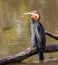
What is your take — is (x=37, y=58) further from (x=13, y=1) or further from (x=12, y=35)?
(x=13, y=1)

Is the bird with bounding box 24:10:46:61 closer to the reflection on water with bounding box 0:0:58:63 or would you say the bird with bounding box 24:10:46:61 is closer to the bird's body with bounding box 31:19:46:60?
the bird's body with bounding box 31:19:46:60

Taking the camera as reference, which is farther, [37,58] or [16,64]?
[37,58]

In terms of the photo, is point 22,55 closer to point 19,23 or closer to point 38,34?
point 38,34

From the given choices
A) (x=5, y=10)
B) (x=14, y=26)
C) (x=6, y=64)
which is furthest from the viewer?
(x=5, y=10)

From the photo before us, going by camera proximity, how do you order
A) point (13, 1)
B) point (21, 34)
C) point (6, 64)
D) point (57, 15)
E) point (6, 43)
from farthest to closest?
point (13, 1) → point (57, 15) → point (21, 34) → point (6, 43) → point (6, 64)

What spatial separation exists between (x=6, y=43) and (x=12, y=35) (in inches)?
28.2

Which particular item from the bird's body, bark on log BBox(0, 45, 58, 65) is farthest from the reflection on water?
bark on log BBox(0, 45, 58, 65)

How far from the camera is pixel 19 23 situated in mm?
13305

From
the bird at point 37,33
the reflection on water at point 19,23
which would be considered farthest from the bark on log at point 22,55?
the reflection on water at point 19,23

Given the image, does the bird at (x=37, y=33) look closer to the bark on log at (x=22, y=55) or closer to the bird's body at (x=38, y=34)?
the bird's body at (x=38, y=34)

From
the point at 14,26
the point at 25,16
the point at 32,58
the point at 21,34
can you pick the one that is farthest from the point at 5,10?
the point at 32,58

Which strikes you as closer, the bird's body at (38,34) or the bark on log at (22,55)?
the bark on log at (22,55)

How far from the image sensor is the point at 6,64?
9.03 metres

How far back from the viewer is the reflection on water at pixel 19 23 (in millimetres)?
10584
